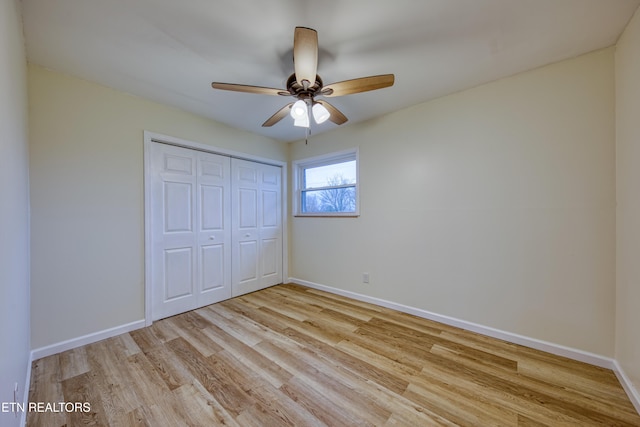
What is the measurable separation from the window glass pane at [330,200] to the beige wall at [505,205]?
259 mm

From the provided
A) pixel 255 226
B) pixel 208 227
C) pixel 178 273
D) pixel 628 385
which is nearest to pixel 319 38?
pixel 208 227

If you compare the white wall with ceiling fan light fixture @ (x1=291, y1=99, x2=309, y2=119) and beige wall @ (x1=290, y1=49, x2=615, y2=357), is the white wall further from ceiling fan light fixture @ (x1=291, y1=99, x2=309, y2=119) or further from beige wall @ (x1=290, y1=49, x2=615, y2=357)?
beige wall @ (x1=290, y1=49, x2=615, y2=357)

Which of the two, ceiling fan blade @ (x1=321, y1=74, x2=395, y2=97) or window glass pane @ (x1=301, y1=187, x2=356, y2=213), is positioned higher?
ceiling fan blade @ (x1=321, y1=74, x2=395, y2=97)

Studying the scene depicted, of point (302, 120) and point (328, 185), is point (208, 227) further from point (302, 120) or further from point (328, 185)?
point (302, 120)

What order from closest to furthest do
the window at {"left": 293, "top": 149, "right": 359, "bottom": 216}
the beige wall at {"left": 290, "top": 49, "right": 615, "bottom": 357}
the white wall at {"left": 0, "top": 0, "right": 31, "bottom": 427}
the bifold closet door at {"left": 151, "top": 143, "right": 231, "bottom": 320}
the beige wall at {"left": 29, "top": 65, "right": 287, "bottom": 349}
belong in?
the white wall at {"left": 0, "top": 0, "right": 31, "bottom": 427} → the beige wall at {"left": 290, "top": 49, "right": 615, "bottom": 357} → the beige wall at {"left": 29, "top": 65, "right": 287, "bottom": 349} → the bifold closet door at {"left": 151, "top": 143, "right": 231, "bottom": 320} → the window at {"left": 293, "top": 149, "right": 359, "bottom": 216}

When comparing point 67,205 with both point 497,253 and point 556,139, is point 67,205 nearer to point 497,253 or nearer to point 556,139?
point 497,253

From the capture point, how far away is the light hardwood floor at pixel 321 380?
1376mm

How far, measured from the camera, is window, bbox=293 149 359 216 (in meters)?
3.32

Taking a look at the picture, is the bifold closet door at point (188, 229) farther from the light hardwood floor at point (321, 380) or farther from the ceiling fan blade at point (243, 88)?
the ceiling fan blade at point (243, 88)

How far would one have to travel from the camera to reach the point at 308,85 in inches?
67.6

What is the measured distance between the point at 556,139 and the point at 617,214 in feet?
2.26

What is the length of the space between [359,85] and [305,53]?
1.52ft

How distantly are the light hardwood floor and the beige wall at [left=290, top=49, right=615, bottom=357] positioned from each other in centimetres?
36

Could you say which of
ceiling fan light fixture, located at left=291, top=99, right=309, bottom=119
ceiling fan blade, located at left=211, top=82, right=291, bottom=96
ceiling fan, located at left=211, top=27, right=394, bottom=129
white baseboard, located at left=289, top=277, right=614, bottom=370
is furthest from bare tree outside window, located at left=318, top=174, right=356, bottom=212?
ceiling fan blade, located at left=211, top=82, right=291, bottom=96
